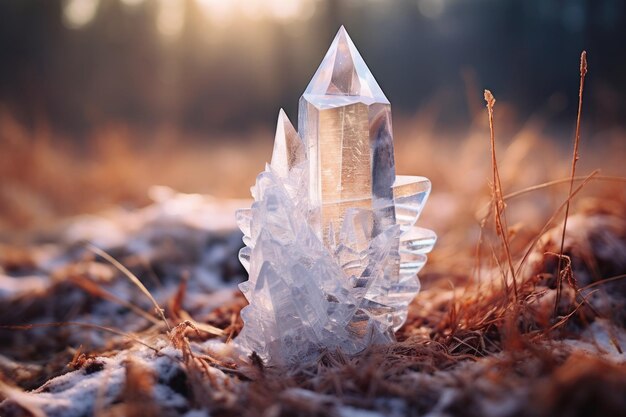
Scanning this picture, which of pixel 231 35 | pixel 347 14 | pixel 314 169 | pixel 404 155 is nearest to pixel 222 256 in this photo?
pixel 314 169

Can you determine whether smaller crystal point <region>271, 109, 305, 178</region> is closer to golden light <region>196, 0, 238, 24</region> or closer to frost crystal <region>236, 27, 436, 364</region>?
frost crystal <region>236, 27, 436, 364</region>

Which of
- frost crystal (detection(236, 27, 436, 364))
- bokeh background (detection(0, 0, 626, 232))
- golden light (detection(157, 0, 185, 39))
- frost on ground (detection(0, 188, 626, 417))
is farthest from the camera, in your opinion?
golden light (detection(157, 0, 185, 39))

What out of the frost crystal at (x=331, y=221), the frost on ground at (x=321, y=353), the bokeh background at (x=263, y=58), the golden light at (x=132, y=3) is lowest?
the frost on ground at (x=321, y=353)

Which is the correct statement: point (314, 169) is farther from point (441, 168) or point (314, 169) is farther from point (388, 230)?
point (441, 168)

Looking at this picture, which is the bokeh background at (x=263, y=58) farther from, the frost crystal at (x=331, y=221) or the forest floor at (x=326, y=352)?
the frost crystal at (x=331, y=221)

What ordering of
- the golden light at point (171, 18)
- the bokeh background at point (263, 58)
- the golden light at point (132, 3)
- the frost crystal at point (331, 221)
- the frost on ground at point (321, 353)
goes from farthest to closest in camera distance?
the golden light at point (171, 18)
the golden light at point (132, 3)
the bokeh background at point (263, 58)
the frost crystal at point (331, 221)
the frost on ground at point (321, 353)

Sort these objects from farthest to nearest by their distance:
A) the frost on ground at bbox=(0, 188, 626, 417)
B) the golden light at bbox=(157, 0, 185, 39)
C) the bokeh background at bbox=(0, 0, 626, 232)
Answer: the golden light at bbox=(157, 0, 185, 39), the bokeh background at bbox=(0, 0, 626, 232), the frost on ground at bbox=(0, 188, 626, 417)

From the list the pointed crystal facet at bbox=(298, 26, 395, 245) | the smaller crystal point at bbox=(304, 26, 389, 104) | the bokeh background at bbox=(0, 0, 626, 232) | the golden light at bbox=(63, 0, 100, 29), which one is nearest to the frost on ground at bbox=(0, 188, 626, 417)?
the pointed crystal facet at bbox=(298, 26, 395, 245)

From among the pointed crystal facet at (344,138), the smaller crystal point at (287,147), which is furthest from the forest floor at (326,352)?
the smaller crystal point at (287,147)

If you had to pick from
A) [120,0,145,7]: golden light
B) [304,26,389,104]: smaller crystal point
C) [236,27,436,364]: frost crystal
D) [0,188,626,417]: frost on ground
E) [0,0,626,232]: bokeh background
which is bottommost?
[0,188,626,417]: frost on ground
